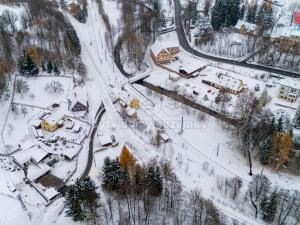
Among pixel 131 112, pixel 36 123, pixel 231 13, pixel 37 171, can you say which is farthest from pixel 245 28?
pixel 37 171

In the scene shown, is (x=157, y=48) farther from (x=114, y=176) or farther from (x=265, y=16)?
(x=114, y=176)

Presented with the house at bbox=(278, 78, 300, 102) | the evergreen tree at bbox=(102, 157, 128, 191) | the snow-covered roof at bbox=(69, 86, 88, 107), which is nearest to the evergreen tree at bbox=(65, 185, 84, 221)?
the evergreen tree at bbox=(102, 157, 128, 191)

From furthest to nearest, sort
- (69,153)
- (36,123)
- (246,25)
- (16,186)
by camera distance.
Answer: (246,25)
(36,123)
(69,153)
(16,186)

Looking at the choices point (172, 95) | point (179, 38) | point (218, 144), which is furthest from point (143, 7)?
point (218, 144)

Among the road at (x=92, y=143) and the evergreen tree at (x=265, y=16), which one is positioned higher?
the evergreen tree at (x=265, y=16)

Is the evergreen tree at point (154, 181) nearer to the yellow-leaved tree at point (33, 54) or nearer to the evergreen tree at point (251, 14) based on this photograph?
the yellow-leaved tree at point (33, 54)

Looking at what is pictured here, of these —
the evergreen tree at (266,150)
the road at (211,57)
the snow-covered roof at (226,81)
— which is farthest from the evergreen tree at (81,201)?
the road at (211,57)
